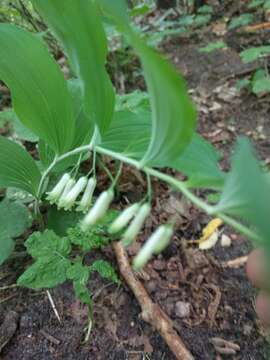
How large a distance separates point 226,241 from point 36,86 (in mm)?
1561

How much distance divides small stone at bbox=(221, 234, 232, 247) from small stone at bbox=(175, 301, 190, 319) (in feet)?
1.78

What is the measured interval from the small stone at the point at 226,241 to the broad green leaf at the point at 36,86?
1.28m

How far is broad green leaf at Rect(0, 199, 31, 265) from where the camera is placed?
1.82m

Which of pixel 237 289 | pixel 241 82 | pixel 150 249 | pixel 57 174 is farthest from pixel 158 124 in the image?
pixel 241 82

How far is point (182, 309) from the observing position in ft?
6.70

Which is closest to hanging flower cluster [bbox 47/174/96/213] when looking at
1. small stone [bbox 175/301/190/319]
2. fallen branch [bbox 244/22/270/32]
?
small stone [bbox 175/301/190/319]

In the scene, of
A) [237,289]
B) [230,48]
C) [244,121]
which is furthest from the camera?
[230,48]

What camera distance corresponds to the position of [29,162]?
1.86 meters

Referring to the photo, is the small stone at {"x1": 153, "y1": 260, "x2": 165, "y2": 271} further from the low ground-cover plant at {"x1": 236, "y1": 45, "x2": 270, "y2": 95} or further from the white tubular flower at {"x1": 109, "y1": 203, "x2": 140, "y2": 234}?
the low ground-cover plant at {"x1": 236, "y1": 45, "x2": 270, "y2": 95}

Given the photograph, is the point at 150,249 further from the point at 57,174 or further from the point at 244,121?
the point at 244,121

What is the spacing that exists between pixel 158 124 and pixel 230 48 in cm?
445

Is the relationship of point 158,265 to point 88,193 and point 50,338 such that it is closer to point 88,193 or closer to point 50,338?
point 50,338

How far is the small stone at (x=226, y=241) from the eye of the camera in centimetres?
245

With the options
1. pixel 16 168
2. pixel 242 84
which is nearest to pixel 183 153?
pixel 16 168
